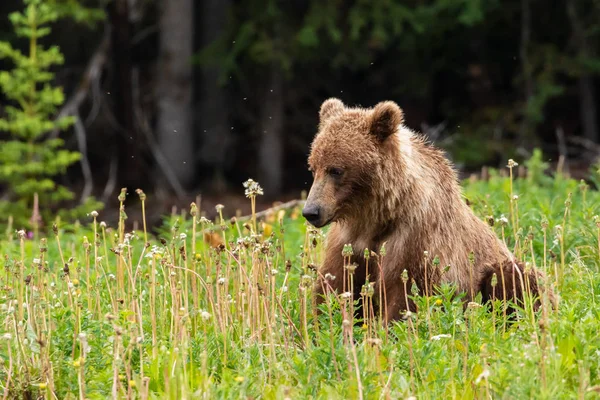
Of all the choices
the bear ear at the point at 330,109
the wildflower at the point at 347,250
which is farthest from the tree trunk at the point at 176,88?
the wildflower at the point at 347,250

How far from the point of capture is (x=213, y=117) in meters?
18.3

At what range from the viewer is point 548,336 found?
423 centimetres

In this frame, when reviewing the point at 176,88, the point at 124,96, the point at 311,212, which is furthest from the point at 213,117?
the point at 311,212

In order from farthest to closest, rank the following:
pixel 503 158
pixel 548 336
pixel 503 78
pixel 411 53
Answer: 1. pixel 503 78
2. pixel 411 53
3. pixel 503 158
4. pixel 548 336

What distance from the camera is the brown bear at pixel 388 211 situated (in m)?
5.57

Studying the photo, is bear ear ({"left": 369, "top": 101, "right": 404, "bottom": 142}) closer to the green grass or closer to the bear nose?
the bear nose

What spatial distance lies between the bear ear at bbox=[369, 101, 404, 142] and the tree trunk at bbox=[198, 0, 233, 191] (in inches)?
478

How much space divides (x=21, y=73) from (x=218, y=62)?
4487 millimetres

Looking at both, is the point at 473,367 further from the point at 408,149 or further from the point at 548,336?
the point at 408,149

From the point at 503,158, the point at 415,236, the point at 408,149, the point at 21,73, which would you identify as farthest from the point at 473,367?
the point at 503,158

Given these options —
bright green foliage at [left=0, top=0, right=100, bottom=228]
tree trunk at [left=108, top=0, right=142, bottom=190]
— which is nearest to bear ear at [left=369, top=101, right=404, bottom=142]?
bright green foliage at [left=0, top=0, right=100, bottom=228]

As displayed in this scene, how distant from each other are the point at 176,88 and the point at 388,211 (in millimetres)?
12048

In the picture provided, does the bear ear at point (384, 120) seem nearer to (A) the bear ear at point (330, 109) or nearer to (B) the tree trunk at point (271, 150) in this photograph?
(A) the bear ear at point (330, 109)

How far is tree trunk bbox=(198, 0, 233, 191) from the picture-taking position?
17875mm
